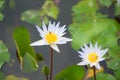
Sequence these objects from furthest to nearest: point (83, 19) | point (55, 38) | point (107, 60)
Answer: point (83, 19) < point (107, 60) < point (55, 38)

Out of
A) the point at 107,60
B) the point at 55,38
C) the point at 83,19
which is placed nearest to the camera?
the point at 55,38

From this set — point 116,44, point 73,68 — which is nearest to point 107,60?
point 116,44

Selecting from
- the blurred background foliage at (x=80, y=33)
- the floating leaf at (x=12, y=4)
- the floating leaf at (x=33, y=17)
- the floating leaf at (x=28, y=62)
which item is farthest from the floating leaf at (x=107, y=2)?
the floating leaf at (x=28, y=62)

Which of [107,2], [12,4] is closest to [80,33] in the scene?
[107,2]

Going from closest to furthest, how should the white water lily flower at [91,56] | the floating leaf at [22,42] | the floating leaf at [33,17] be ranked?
the white water lily flower at [91,56]
the floating leaf at [22,42]
the floating leaf at [33,17]

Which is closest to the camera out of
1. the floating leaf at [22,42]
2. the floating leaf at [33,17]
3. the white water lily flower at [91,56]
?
the white water lily flower at [91,56]

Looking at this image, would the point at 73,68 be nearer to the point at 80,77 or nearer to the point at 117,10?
the point at 80,77

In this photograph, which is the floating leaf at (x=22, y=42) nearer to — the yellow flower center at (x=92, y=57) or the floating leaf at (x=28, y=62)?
the floating leaf at (x=28, y=62)

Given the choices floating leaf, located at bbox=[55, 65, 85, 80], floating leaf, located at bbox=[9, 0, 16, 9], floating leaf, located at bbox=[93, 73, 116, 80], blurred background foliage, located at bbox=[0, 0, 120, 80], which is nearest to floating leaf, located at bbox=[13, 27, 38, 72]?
blurred background foliage, located at bbox=[0, 0, 120, 80]
